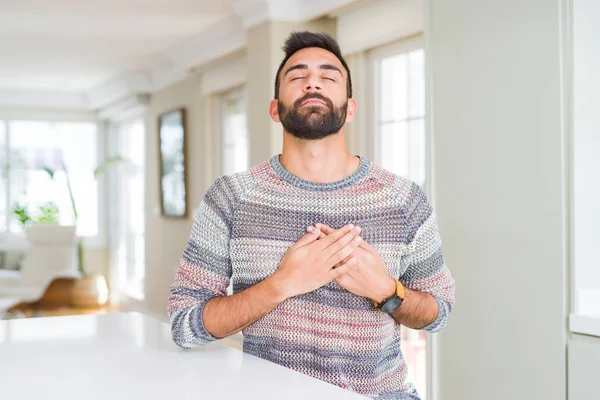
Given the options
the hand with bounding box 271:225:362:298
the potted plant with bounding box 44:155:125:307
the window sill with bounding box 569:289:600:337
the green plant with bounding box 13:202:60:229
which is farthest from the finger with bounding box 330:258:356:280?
the green plant with bounding box 13:202:60:229

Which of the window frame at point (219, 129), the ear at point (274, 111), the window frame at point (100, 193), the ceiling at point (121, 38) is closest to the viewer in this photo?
the ear at point (274, 111)

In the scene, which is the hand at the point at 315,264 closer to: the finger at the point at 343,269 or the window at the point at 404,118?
the finger at the point at 343,269

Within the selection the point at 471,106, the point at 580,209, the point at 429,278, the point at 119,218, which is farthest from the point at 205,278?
the point at 119,218

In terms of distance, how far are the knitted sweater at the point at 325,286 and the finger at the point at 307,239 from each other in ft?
0.20

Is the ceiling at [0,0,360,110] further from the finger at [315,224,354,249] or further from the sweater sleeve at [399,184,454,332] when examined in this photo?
the finger at [315,224,354,249]

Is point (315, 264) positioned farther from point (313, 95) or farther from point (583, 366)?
point (583, 366)

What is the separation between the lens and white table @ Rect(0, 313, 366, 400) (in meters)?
1.17

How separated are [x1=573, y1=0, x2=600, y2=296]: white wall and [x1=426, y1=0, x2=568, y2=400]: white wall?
0.05 metres

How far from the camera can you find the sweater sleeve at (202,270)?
1.45 metres

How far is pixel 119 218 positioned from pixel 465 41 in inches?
274

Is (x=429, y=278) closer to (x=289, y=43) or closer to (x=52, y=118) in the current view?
(x=289, y=43)

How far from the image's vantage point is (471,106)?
110 inches

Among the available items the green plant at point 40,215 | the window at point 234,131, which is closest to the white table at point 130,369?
the window at point 234,131

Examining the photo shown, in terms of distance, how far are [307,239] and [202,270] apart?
9.4 inches
